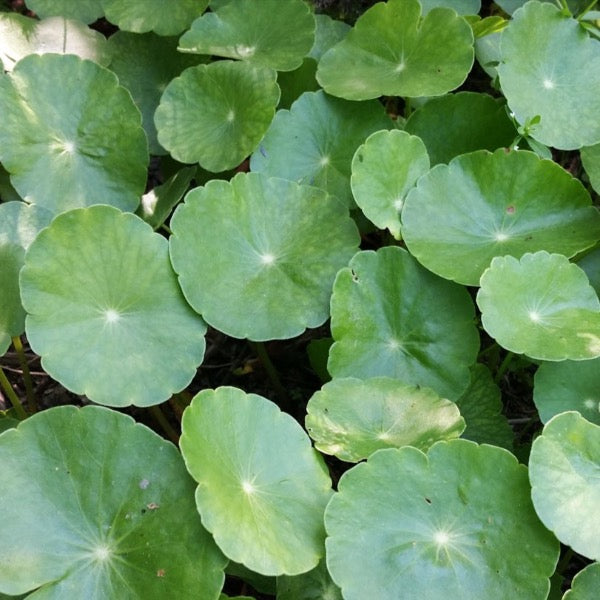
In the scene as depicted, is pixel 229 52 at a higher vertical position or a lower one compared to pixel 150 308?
higher

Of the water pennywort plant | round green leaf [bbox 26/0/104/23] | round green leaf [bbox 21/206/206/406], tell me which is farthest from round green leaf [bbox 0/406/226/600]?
round green leaf [bbox 26/0/104/23]

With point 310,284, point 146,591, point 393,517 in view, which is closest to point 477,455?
point 393,517

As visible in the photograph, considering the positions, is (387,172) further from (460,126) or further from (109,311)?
(109,311)

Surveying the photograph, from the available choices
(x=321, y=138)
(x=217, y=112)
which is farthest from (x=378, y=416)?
(x=217, y=112)

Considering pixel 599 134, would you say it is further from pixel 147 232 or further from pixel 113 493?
pixel 113 493

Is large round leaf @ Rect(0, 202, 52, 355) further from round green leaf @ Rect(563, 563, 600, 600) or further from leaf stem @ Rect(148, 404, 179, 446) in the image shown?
round green leaf @ Rect(563, 563, 600, 600)

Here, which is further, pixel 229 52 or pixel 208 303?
pixel 229 52
